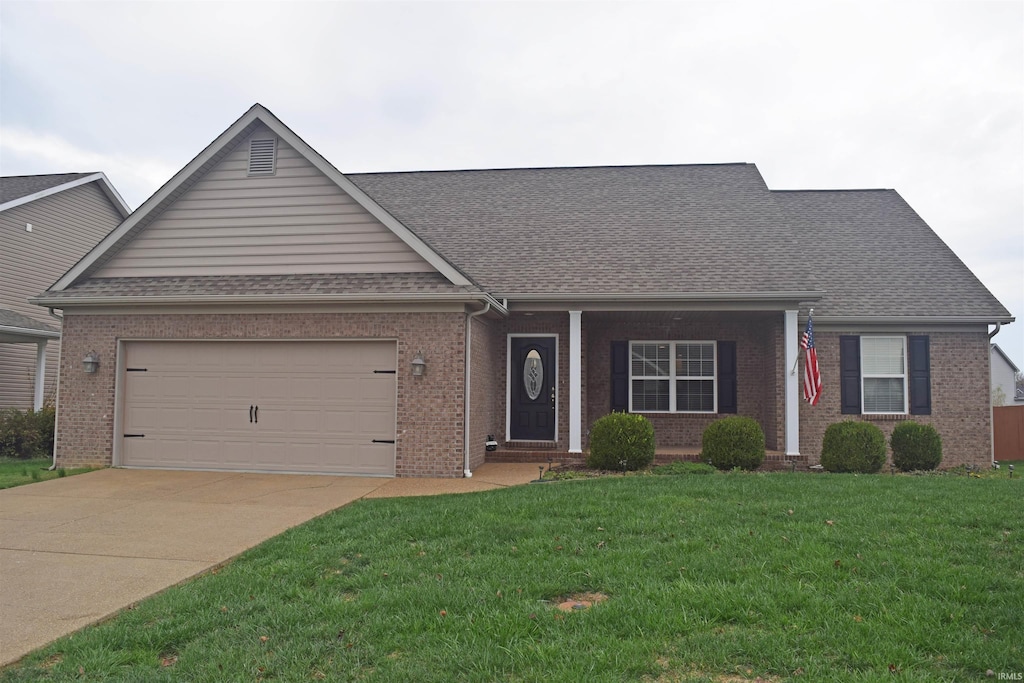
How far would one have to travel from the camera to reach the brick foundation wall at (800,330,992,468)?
47.0 feet

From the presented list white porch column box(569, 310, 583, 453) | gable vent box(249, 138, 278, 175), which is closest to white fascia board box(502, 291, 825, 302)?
white porch column box(569, 310, 583, 453)

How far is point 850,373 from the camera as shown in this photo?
14.5 meters

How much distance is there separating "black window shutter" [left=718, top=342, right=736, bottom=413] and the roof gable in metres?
6.47

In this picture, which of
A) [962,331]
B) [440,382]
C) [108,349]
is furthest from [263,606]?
[962,331]

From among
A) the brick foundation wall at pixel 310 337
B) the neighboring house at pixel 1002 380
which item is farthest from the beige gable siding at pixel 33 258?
the neighboring house at pixel 1002 380

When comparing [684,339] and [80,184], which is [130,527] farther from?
[80,184]

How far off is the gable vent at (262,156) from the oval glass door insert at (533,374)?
5.90 metres

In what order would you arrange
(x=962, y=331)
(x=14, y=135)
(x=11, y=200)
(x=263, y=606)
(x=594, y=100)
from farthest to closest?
(x=14, y=135)
(x=11, y=200)
(x=594, y=100)
(x=962, y=331)
(x=263, y=606)

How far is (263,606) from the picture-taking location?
5.02 meters

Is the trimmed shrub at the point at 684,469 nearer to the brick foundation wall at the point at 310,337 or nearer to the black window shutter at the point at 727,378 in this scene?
the brick foundation wall at the point at 310,337

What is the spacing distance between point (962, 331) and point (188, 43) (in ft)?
52.2

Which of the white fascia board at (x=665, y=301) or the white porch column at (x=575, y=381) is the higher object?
the white fascia board at (x=665, y=301)

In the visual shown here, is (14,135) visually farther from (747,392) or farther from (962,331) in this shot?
(962,331)

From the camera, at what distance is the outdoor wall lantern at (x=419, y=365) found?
37.6 feet
